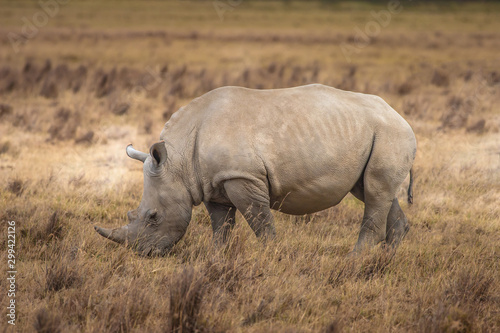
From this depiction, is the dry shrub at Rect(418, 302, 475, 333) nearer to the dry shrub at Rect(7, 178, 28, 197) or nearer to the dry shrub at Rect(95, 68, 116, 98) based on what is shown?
the dry shrub at Rect(7, 178, 28, 197)

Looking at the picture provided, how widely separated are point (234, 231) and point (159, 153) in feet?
3.32

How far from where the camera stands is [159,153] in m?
5.14

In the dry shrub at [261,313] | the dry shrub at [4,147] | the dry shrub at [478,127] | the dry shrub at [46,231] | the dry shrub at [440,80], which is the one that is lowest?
the dry shrub at [440,80]

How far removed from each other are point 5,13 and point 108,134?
112ft

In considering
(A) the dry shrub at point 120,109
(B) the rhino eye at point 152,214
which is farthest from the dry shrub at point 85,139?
(B) the rhino eye at point 152,214

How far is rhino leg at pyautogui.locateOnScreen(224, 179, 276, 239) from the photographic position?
5152mm

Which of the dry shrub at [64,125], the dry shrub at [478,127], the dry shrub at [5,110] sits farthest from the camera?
the dry shrub at [5,110]

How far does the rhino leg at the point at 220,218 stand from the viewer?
5.64m

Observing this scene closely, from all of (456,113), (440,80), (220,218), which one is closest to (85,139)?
(220,218)

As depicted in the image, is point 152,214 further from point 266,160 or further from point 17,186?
point 17,186

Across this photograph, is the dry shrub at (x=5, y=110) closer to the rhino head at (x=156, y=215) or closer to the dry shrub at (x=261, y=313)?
the rhino head at (x=156, y=215)

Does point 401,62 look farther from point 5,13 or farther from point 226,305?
point 5,13

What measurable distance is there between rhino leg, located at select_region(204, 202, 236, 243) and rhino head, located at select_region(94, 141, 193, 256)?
1.26ft

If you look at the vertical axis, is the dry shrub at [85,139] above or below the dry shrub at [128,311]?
below
